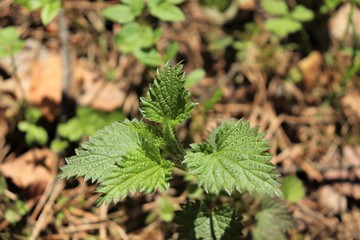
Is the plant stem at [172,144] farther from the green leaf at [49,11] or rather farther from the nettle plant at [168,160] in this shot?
the green leaf at [49,11]

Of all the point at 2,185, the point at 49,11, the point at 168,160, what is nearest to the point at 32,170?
the point at 2,185

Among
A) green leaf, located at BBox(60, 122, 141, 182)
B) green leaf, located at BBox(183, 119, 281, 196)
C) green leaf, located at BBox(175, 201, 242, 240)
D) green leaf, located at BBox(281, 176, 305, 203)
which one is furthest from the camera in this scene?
green leaf, located at BBox(281, 176, 305, 203)

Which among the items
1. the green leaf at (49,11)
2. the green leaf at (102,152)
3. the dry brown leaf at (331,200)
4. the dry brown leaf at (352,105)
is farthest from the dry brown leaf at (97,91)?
the dry brown leaf at (352,105)

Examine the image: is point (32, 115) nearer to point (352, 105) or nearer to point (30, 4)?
point (30, 4)

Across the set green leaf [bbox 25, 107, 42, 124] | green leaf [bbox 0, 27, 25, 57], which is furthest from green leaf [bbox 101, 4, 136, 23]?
green leaf [bbox 25, 107, 42, 124]

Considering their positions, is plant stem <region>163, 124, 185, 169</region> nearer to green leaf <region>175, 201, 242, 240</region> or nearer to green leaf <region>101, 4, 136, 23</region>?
green leaf <region>175, 201, 242, 240</region>

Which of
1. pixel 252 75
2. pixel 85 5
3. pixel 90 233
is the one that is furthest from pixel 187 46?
pixel 90 233

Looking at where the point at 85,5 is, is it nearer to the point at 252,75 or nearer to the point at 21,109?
the point at 21,109
